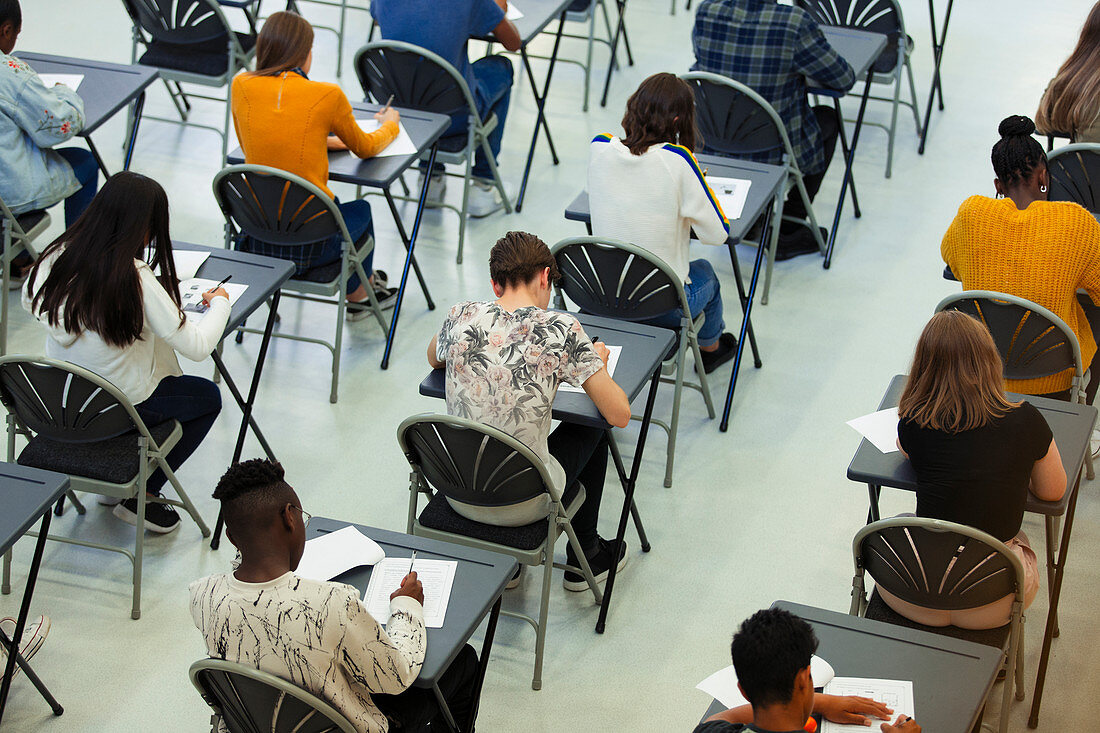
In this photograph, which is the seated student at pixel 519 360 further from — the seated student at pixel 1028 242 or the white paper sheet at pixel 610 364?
the seated student at pixel 1028 242

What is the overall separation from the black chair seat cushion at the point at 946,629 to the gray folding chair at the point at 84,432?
1981 mm

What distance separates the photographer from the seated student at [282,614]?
2.36m

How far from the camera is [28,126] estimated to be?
4457mm

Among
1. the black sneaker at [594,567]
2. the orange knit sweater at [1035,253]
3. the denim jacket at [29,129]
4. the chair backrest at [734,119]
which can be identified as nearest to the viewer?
the orange knit sweater at [1035,253]

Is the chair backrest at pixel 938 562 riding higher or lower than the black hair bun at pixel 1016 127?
lower

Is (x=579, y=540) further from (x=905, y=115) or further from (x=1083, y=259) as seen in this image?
(x=905, y=115)

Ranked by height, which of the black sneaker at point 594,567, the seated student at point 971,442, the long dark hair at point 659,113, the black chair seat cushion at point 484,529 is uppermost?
the long dark hair at point 659,113

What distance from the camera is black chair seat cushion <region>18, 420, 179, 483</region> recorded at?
11.3 ft

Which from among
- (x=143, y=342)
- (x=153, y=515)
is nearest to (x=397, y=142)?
(x=143, y=342)

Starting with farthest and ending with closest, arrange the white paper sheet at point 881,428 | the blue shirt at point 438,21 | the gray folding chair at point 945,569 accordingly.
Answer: the blue shirt at point 438,21 → the white paper sheet at point 881,428 → the gray folding chair at point 945,569

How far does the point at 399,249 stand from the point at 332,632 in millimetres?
3300

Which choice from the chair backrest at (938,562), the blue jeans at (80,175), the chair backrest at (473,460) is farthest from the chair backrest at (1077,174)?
the blue jeans at (80,175)

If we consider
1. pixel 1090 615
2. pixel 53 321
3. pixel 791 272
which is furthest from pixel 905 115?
pixel 53 321

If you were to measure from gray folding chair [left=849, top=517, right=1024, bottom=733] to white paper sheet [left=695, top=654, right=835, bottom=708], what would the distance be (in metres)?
0.34
